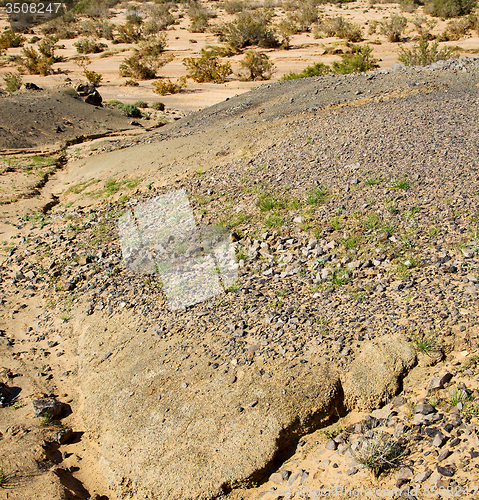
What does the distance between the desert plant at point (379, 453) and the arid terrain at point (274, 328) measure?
0.05ft

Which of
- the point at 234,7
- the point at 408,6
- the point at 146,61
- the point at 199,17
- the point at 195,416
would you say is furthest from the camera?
the point at 234,7

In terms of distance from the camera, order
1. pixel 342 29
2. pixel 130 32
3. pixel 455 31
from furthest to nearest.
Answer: pixel 130 32 < pixel 342 29 < pixel 455 31

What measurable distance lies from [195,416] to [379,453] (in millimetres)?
1516

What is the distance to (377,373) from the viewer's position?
3.70 metres

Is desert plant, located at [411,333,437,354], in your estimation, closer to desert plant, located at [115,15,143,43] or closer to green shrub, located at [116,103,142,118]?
green shrub, located at [116,103,142,118]

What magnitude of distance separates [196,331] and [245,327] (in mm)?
537

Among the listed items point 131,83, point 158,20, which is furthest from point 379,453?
point 158,20

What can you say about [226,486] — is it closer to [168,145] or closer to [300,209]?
[300,209]

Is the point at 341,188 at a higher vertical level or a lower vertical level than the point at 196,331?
higher

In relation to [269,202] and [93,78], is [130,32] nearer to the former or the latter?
[93,78]

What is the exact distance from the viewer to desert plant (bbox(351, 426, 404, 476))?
2992 mm

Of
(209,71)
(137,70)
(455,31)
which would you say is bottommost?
(455,31)

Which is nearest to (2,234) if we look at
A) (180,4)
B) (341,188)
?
(341,188)

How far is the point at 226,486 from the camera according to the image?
3.30 metres
